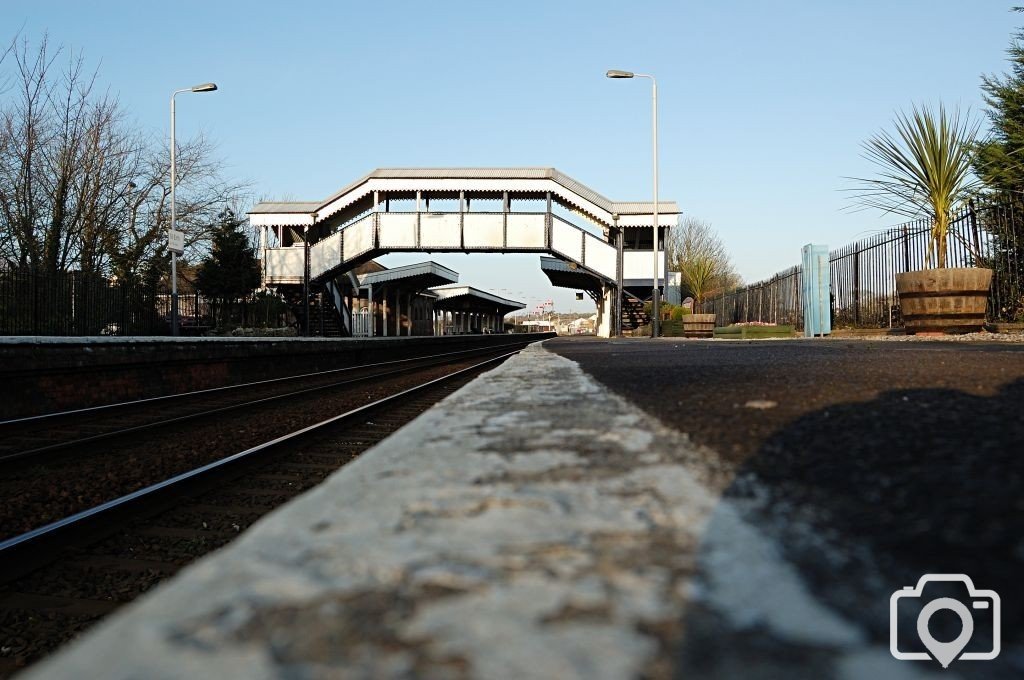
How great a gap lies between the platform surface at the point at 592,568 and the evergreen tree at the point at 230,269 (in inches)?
1495

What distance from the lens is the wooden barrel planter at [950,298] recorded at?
1129 cm

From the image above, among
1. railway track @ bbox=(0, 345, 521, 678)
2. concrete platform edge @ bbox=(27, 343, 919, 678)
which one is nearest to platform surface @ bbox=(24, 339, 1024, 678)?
concrete platform edge @ bbox=(27, 343, 919, 678)

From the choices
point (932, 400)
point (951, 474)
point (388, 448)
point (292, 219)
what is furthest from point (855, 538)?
point (292, 219)

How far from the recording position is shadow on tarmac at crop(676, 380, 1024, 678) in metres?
0.42

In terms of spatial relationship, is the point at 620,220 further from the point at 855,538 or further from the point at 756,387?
the point at 855,538

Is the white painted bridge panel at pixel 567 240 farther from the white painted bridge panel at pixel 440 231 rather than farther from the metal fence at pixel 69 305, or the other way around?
the metal fence at pixel 69 305

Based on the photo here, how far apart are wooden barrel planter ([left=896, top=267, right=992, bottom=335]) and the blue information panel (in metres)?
5.02

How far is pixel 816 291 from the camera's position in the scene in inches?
673

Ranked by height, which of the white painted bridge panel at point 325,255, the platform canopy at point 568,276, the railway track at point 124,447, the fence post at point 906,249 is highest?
the white painted bridge panel at point 325,255

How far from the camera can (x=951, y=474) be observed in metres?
0.82

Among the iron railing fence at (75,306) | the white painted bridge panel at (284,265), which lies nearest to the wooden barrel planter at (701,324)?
the iron railing fence at (75,306)

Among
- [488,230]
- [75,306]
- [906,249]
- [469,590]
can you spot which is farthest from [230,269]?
[469,590]

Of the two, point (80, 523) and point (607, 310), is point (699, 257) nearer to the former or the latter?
point (607, 310)

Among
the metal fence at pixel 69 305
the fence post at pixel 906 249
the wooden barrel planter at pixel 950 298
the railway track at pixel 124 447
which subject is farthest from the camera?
the metal fence at pixel 69 305
